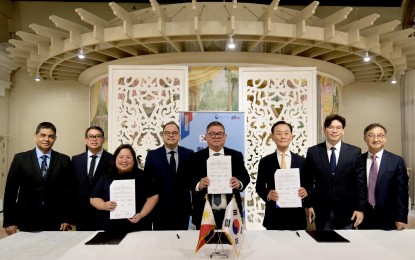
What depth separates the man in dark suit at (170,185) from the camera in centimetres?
348

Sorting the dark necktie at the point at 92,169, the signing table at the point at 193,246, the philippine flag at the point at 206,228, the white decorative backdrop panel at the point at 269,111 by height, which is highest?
the white decorative backdrop panel at the point at 269,111

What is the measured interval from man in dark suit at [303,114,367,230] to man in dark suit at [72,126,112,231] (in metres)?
1.89

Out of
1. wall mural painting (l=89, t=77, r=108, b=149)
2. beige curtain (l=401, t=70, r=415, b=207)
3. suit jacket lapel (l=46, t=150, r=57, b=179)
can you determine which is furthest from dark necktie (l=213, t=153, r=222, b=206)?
beige curtain (l=401, t=70, r=415, b=207)

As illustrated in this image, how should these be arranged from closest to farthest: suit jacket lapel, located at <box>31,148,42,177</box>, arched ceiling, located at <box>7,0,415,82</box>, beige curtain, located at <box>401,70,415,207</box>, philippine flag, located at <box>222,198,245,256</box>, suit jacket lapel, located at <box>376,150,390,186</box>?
philippine flag, located at <box>222,198,245,256</box>, suit jacket lapel, located at <box>376,150,390,186</box>, suit jacket lapel, located at <box>31,148,42,177</box>, arched ceiling, located at <box>7,0,415,82</box>, beige curtain, located at <box>401,70,415,207</box>

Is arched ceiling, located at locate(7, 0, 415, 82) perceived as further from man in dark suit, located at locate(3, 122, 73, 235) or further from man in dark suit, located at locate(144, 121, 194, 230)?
man in dark suit, located at locate(3, 122, 73, 235)

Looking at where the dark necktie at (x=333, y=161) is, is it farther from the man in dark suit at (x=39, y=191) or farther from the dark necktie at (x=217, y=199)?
the man in dark suit at (x=39, y=191)

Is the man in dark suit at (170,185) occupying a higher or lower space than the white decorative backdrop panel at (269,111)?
lower

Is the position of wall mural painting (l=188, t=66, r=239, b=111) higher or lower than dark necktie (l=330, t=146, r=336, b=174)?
higher

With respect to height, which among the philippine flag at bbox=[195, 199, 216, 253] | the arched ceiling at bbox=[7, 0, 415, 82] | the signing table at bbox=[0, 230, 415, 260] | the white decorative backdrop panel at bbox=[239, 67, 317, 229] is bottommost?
the signing table at bbox=[0, 230, 415, 260]

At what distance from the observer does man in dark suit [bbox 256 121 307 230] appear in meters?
3.09

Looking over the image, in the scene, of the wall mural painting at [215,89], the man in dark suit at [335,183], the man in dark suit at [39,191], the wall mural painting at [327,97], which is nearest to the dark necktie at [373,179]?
the man in dark suit at [335,183]

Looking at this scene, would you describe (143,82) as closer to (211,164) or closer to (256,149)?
(256,149)

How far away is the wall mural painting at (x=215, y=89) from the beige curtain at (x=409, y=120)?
16.5 feet

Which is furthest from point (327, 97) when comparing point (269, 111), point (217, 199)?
point (217, 199)
